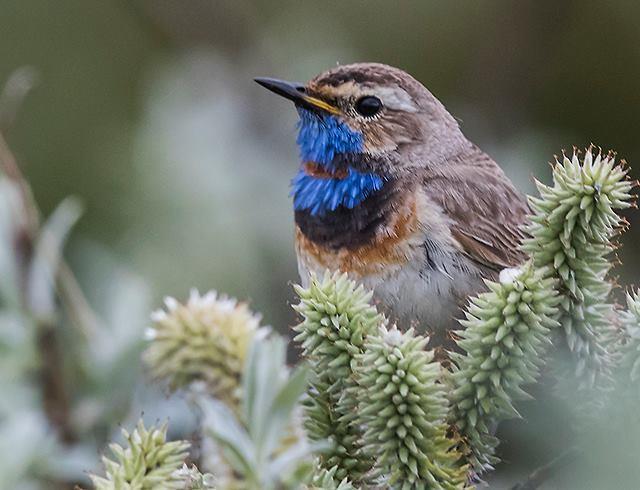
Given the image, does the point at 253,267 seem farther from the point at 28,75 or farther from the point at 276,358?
the point at 276,358

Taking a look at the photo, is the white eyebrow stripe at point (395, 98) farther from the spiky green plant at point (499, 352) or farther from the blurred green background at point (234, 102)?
the spiky green plant at point (499, 352)

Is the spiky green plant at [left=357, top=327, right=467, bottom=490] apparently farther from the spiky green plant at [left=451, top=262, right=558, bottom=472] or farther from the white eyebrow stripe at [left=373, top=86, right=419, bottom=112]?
the white eyebrow stripe at [left=373, top=86, right=419, bottom=112]

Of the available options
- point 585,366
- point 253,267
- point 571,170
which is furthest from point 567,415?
point 253,267

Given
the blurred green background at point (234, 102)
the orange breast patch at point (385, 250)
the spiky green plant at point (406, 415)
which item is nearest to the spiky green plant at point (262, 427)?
the spiky green plant at point (406, 415)

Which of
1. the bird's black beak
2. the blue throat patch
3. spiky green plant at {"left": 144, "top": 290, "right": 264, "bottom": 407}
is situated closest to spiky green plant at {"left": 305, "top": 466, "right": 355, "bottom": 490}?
spiky green plant at {"left": 144, "top": 290, "right": 264, "bottom": 407}

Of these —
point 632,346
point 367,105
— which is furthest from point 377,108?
point 632,346
